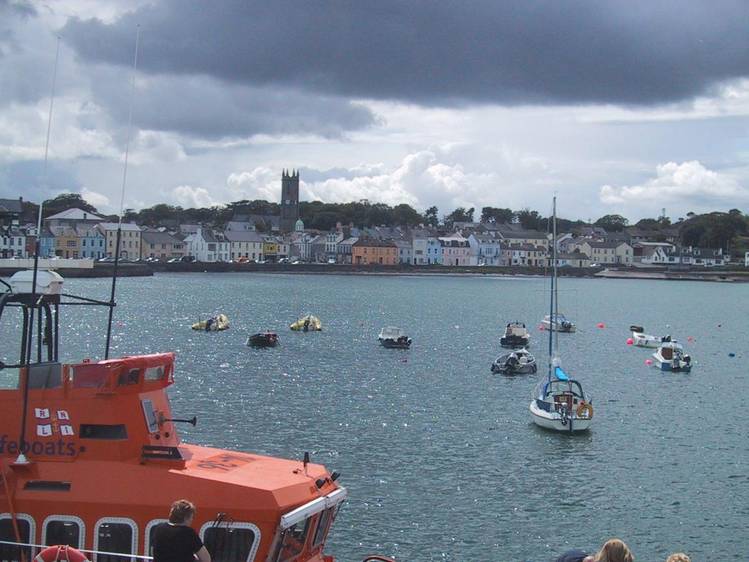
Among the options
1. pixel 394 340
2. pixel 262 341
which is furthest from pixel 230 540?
pixel 394 340

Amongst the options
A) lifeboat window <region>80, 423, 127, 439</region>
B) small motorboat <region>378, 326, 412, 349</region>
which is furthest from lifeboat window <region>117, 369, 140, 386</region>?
small motorboat <region>378, 326, 412, 349</region>

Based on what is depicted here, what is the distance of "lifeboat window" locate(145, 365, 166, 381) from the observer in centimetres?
1550

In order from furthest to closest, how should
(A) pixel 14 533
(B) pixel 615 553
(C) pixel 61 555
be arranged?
1. (A) pixel 14 533
2. (C) pixel 61 555
3. (B) pixel 615 553

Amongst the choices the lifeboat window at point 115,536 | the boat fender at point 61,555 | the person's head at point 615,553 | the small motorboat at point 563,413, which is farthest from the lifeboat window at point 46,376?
the small motorboat at point 563,413

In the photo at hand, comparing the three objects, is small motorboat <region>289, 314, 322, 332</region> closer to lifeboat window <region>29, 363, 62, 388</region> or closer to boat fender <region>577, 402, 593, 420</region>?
boat fender <region>577, 402, 593, 420</region>

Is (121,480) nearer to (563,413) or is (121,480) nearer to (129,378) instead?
(129,378)

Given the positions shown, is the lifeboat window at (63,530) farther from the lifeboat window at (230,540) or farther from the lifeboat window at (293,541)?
the lifeboat window at (293,541)

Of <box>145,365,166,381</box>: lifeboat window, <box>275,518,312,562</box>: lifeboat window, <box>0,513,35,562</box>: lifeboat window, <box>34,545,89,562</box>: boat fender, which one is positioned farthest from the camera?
<box>145,365,166,381</box>: lifeboat window

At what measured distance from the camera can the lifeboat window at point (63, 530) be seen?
46.4 feet

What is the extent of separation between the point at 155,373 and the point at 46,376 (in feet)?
5.62

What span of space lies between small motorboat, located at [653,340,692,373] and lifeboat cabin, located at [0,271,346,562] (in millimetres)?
61065

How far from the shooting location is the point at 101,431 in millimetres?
14828

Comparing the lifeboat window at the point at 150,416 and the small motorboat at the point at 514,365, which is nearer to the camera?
the lifeboat window at the point at 150,416

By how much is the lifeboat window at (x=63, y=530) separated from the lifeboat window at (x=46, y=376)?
86.0 inches
